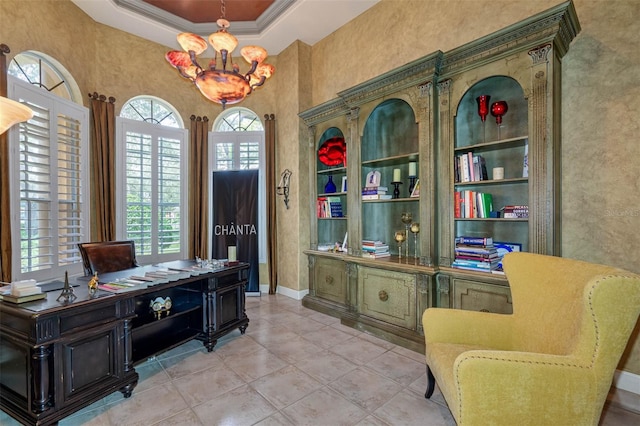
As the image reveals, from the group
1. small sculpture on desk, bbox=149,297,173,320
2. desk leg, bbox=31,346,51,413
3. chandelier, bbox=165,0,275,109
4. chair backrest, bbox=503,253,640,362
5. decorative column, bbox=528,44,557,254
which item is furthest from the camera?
small sculpture on desk, bbox=149,297,173,320

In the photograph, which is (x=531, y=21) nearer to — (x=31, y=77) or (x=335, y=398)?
(x=335, y=398)

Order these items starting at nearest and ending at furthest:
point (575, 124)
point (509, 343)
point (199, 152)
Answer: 1. point (509, 343)
2. point (575, 124)
3. point (199, 152)

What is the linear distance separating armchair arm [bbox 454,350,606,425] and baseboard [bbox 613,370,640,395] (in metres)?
1.33

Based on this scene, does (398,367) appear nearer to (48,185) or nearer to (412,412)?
(412,412)

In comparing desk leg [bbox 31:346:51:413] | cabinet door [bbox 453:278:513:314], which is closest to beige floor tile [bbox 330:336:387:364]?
cabinet door [bbox 453:278:513:314]

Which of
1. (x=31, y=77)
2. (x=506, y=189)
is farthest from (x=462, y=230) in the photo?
(x=31, y=77)

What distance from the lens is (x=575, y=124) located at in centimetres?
245

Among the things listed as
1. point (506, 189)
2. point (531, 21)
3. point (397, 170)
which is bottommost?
point (506, 189)

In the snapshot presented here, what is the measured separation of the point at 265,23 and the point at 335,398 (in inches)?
190

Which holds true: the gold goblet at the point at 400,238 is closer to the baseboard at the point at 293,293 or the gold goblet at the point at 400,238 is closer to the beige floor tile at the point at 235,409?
the baseboard at the point at 293,293

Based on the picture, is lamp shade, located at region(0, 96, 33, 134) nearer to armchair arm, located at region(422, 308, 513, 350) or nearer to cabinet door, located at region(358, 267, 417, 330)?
armchair arm, located at region(422, 308, 513, 350)

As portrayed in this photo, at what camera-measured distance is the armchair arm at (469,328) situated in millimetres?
1977

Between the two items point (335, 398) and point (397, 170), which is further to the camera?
point (397, 170)

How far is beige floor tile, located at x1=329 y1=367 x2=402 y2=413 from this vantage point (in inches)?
85.4
